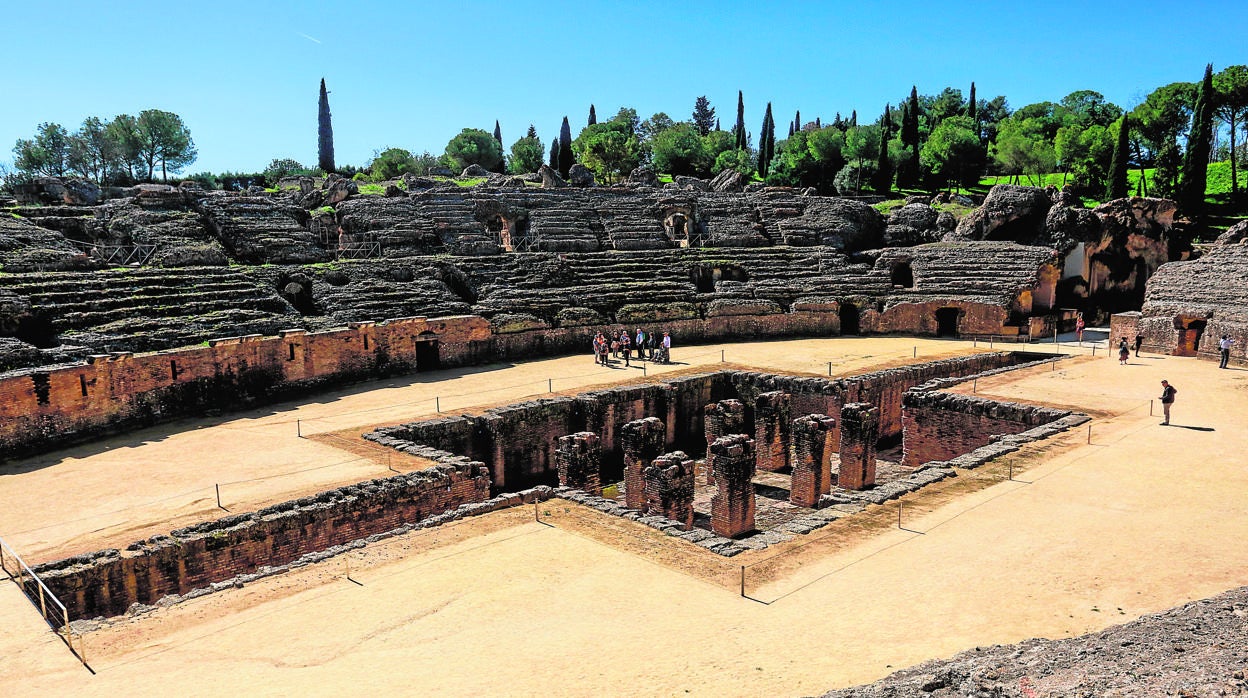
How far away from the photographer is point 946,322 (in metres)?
27.5

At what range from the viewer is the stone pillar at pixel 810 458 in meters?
14.4

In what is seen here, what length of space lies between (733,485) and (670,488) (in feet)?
3.29

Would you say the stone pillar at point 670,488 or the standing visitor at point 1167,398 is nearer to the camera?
the stone pillar at point 670,488

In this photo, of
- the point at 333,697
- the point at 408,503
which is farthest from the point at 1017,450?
the point at 333,697

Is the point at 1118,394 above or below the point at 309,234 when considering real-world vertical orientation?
below

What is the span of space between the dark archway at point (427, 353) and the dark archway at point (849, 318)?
1436 cm

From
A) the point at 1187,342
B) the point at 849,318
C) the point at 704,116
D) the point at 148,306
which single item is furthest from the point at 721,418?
the point at 704,116

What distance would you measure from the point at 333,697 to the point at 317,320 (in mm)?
15543

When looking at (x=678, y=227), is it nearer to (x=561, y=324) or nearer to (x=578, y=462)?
(x=561, y=324)

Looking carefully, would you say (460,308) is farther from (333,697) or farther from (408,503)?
(333,697)

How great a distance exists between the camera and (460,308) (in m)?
22.9

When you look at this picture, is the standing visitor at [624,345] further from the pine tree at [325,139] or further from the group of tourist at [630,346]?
the pine tree at [325,139]

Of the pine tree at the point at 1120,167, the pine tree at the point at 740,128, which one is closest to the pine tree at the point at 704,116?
the pine tree at the point at 740,128

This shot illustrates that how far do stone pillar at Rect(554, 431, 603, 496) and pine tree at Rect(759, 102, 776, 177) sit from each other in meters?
53.5
